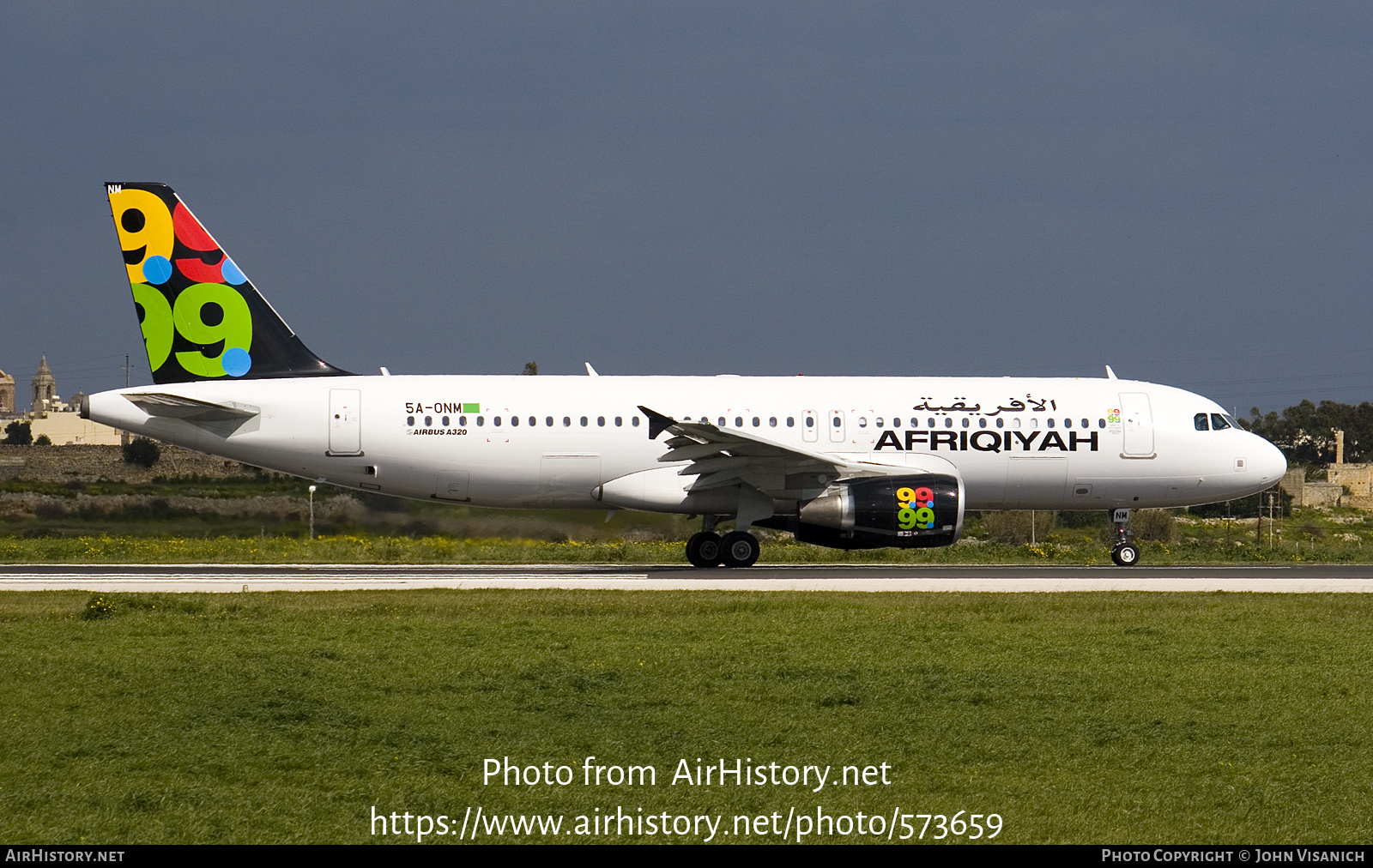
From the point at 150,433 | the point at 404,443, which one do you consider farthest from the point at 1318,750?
the point at 150,433

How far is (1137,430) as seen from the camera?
2648 centimetres

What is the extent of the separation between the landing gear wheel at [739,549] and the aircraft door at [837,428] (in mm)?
2298

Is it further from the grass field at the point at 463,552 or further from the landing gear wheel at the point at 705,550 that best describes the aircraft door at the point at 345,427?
the landing gear wheel at the point at 705,550

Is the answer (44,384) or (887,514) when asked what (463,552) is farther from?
(44,384)

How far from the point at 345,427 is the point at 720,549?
6.92 m

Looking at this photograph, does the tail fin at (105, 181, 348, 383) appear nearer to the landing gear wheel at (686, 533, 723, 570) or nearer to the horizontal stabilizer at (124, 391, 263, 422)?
the horizontal stabilizer at (124, 391, 263, 422)

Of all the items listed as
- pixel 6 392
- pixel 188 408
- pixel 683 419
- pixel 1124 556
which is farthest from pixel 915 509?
pixel 6 392

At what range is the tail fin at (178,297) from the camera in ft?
82.6

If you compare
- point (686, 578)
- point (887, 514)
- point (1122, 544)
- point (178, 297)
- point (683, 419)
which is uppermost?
point (178, 297)

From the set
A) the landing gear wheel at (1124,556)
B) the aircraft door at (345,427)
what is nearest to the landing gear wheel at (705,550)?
the aircraft door at (345,427)

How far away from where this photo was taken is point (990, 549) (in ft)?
105

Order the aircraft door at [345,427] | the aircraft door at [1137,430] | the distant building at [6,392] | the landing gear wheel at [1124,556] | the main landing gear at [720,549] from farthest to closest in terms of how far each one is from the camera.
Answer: the distant building at [6,392] < the landing gear wheel at [1124,556] < the aircraft door at [1137,430] < the main landing gear at [720,549] < the aircraft door at [345,427]
